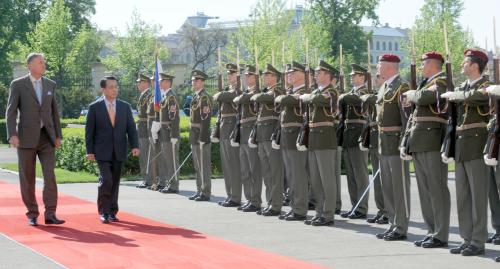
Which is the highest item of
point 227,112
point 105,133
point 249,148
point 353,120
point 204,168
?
point 227,112

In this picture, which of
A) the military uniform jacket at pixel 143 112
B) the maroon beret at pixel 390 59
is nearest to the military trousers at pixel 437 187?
the maroon beret at pixel 390 59

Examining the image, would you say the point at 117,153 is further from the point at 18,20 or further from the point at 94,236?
the point at 18,20

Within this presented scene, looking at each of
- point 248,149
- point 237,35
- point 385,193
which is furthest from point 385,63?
point 237,35

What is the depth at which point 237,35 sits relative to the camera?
193 feet

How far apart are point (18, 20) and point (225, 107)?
51750 mm

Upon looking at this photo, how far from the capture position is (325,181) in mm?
12625

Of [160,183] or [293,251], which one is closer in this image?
[293,251]

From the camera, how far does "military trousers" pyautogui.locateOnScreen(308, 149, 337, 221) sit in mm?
12602

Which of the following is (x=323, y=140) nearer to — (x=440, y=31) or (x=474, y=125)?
(x=474, y=125)

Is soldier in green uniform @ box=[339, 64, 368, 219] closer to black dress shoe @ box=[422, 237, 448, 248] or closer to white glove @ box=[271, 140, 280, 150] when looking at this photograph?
white glove @ box=[271, 140, 280, 150]

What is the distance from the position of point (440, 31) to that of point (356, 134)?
45.8 metres

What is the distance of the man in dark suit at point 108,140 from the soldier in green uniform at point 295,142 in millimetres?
2153

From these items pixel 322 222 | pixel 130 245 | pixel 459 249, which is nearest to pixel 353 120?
pixel 322 222

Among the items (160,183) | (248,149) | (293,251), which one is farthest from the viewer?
(160,183)
